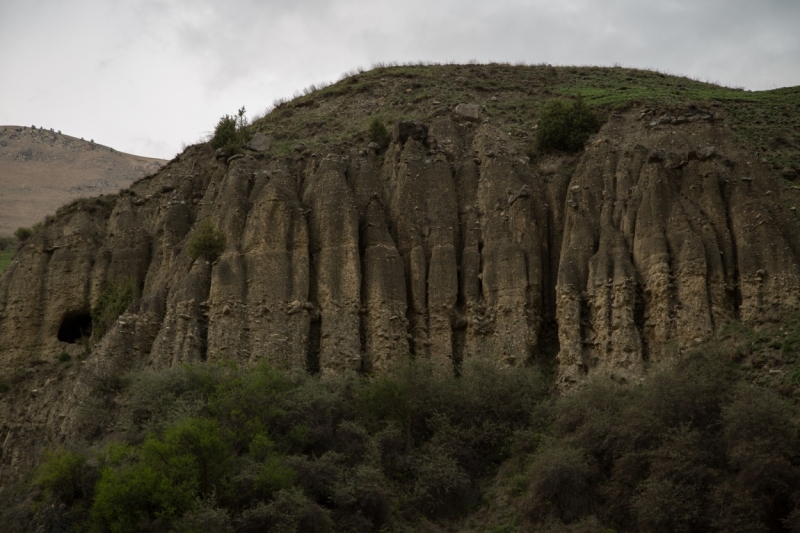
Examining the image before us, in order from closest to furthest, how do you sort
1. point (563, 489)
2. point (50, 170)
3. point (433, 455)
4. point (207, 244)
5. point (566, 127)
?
point (563, 489) < point (433, 455) < point (207, 244) < point (566, 127) < point (50, 170)

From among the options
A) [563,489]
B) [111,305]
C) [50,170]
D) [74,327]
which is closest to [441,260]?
[563,489]

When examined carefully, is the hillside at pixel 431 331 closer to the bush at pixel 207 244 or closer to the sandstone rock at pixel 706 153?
the bush at pixel 207 244

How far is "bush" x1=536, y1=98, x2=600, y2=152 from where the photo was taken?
40094mm

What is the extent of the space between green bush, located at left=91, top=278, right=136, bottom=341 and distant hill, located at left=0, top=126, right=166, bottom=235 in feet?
168

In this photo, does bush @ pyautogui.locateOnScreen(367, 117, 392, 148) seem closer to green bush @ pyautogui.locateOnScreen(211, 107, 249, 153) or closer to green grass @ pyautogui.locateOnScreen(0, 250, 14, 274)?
green bush @ pyautogui.locateOnScreen(211, 107, 249, 153)

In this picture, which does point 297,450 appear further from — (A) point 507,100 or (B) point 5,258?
(B) point 5,258

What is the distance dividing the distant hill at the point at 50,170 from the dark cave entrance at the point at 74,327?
163ft

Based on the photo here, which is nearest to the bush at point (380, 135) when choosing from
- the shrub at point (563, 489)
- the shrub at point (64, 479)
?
the shrub at point (563, 489)

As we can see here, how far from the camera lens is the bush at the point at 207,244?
35562 millimetres

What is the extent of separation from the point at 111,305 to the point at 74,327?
10.7 ft

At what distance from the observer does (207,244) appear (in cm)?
3553

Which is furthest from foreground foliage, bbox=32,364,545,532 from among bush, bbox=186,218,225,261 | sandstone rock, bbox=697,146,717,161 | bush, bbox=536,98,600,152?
bush, bbox=536,98,600,152

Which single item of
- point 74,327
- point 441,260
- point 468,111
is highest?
point 468,111

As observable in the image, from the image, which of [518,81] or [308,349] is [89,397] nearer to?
[308,349]
